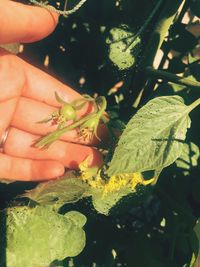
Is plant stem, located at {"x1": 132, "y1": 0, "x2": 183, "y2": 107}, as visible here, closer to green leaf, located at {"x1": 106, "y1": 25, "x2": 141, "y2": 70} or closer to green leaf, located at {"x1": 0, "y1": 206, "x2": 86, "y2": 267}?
green leaf, located at {"x1": 106, "y1": 25, "x2": 141, "y2": 70}

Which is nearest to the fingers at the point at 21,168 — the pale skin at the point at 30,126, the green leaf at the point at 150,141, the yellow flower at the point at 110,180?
the pale skin at the point at 30,126

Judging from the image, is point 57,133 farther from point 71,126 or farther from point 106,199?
point 106,199

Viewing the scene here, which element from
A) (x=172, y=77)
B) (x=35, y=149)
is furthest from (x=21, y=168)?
(x=172, y=77)

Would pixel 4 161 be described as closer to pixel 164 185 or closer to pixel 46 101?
pixel 46 101

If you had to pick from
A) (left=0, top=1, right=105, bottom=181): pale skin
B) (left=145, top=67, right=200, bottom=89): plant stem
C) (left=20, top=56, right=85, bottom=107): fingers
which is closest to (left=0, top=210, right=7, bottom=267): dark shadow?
(left=0, top=1, right=105, bottom=181): pale skin

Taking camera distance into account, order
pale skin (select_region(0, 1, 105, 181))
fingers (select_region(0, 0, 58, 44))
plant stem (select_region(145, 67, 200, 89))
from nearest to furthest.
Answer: fingers (select_region(0, 0, 58, 44))
plant stem (select_region(145, 67, 200, 89))
pale skin (select_region(0, 1, 105, 181))

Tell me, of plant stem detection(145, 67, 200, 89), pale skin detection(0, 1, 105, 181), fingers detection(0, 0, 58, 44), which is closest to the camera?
fingers detection(0, 0, 58, 44)

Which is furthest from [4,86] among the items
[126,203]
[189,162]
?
[189,162]
